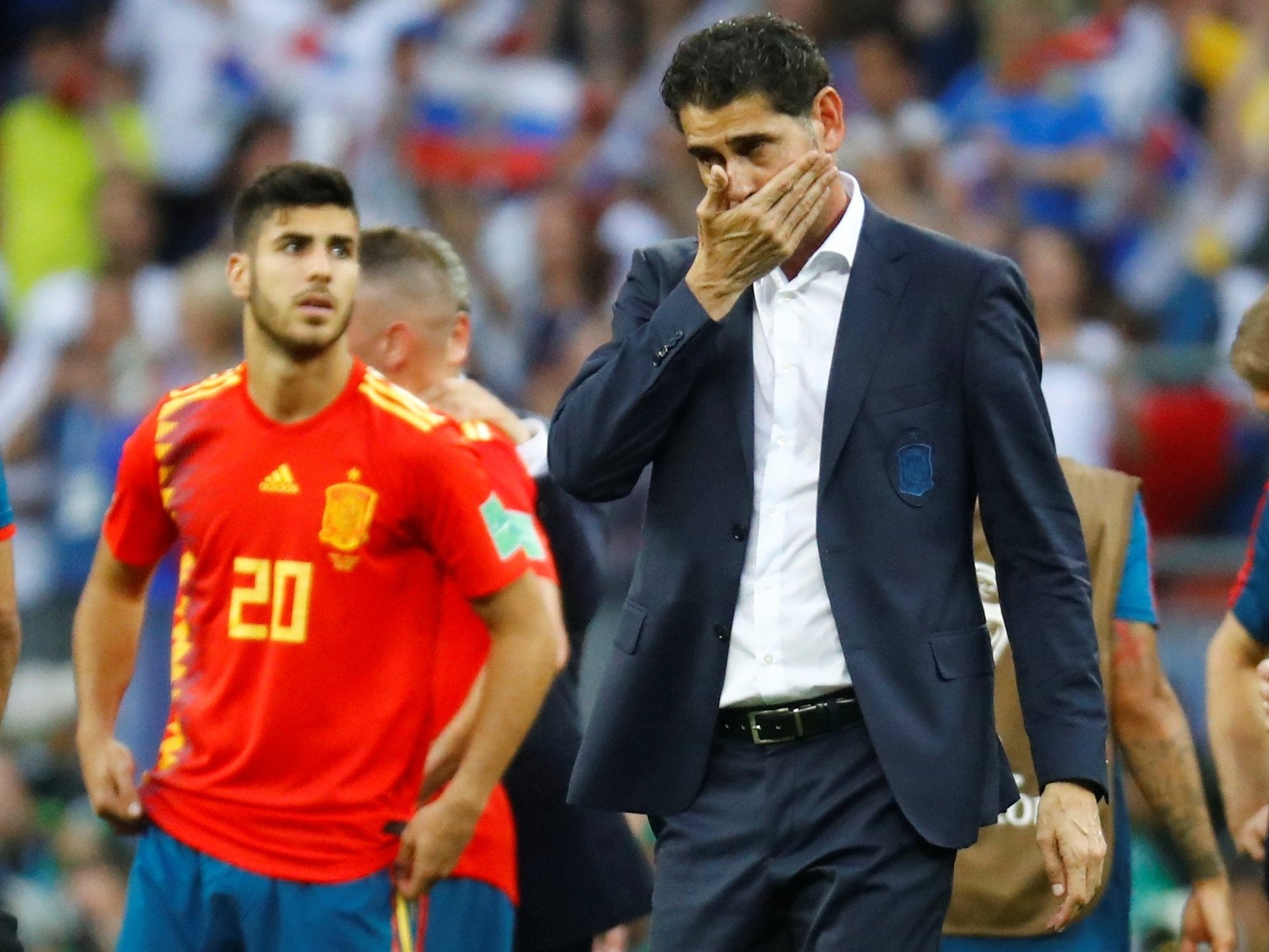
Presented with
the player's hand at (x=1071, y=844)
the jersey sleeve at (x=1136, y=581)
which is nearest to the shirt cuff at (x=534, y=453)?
the jersey sleeve at (x=1136, y=581)

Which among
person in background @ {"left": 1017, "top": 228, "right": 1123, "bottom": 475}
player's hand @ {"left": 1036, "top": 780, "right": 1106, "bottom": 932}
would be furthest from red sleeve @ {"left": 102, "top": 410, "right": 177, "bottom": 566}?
person in background @ {"left": 1017, "top": 228, "right": 1123, "bottom": 475}

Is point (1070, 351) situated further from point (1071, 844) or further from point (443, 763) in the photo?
point (1071, 844)

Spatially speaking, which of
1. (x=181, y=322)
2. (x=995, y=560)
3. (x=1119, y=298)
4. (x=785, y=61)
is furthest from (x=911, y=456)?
(x=181, y=322)

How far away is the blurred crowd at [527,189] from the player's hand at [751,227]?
4628 mm

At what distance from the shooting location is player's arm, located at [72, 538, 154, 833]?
4.75 meters

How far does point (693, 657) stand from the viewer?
378 centimetres

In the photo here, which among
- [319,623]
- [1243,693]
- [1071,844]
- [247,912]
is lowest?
[247,912]

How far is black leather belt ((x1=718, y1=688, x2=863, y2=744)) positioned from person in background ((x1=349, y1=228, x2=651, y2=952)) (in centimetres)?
112

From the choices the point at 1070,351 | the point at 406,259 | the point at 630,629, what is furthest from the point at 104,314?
the point at 630,629

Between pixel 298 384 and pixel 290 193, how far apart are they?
0.46 metres

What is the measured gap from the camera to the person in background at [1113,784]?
4.66 metres

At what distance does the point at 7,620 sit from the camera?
4.57 m

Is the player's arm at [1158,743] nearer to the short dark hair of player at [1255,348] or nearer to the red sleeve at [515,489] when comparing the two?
the short dark hair of player at [1255,348]

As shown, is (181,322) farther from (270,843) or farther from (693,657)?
(693,657)
